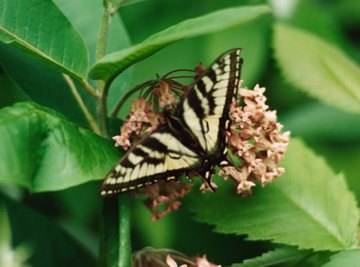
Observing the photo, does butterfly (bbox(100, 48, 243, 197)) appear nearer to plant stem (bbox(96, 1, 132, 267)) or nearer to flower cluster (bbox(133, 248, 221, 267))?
plant stem (bbox(96, 1, 132, 267))

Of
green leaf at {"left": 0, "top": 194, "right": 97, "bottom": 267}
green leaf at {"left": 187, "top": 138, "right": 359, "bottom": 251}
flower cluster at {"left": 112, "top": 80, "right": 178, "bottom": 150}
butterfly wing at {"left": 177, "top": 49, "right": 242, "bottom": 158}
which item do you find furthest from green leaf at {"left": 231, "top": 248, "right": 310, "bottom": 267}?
green leaf at {"left": 0, "top": 194, "right": 97, "bottom": 267}

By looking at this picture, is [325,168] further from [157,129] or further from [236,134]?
[157,129]

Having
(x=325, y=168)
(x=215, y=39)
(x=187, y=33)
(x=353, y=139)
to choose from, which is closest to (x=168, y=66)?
(x=215, y=39)

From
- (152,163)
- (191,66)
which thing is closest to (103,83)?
(152,163)

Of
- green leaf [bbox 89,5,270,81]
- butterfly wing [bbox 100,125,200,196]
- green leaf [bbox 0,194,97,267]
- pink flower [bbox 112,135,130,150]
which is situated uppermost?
green leaf [bbox 89,5,270,81]

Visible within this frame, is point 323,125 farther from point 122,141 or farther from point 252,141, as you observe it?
point 122,141

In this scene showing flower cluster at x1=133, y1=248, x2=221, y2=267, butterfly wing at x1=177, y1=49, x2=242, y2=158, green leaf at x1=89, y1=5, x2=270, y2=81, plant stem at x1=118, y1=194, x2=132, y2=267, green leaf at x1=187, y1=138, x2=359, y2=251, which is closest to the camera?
green leaf at x1=89, y1=5, x2=270, y2=81

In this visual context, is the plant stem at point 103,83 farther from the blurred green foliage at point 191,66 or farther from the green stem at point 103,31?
the blurred green foliage at point 191,66
